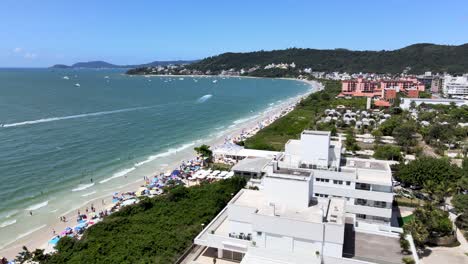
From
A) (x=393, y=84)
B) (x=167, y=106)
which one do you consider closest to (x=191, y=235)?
(x=167, y=106)

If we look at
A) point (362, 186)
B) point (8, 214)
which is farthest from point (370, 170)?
point (8, 214)

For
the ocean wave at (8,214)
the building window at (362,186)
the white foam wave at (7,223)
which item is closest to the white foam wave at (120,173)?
the ocean wave at (8,214)

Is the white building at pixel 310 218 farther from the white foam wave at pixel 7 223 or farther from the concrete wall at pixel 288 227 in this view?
the white foam wave at pixel 7 223

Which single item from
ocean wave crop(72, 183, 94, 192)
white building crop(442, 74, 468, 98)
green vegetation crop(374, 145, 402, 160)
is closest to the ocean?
ocean wave crop(72, 183, 94, 192)

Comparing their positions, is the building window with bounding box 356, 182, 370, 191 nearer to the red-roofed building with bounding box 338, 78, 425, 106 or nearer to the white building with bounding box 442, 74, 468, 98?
the red-roofed building with bounding box 338, 78, 425, 106

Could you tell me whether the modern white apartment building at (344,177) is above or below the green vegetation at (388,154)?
above

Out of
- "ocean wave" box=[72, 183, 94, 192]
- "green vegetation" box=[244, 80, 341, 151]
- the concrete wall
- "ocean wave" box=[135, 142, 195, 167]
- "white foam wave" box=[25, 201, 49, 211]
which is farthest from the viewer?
"green vegetation" box=[244, 80, 341, 151]

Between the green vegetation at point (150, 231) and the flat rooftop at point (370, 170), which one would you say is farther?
the flat rooftop at point (370, 170)
